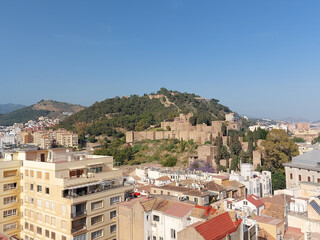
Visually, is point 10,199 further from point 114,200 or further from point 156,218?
point 156,218

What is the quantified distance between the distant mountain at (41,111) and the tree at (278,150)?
133 meters

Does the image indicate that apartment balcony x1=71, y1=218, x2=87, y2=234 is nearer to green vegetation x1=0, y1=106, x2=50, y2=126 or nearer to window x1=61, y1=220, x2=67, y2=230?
window x1=61, y1=220, x2=67, y2=230

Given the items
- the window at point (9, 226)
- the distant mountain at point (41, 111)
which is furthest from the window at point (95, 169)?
the distant mountain at point (41, 111)

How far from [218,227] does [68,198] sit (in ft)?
26.9

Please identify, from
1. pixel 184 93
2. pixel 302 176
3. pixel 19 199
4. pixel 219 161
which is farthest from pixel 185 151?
pixel 184 93

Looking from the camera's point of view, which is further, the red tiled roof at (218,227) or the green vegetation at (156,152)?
the green vegetation at (156,152)

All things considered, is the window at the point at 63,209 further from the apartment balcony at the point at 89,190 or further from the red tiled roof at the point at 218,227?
the red tiled roof at the point at 218,227

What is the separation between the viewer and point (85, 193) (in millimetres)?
15391

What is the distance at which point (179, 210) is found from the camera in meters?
12.8

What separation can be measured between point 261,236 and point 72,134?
58846 mm

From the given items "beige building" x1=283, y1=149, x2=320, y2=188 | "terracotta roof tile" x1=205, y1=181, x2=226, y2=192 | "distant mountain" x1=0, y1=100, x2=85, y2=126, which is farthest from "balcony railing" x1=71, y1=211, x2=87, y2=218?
"distant mountain" x1=0, y1=100, x2=85, y2=126

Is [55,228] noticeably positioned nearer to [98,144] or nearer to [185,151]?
[185,151]

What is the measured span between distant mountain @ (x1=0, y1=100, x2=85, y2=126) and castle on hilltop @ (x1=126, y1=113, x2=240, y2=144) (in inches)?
4120

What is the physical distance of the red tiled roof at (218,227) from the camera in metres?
8.99
